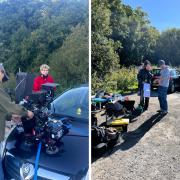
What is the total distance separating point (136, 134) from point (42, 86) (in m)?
4.00

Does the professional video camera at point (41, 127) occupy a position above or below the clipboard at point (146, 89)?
above

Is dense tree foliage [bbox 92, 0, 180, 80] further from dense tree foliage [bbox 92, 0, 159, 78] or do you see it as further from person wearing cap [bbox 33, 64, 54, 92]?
person wearing cap [bbox 33, 64, 54, 92]

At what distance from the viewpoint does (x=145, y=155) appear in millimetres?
5145

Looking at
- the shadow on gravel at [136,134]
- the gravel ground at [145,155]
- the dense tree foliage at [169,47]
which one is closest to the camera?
the gravel ground at [145,155]

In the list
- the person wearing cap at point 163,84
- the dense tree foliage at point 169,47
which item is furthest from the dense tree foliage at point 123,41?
the person wearing cap at point 163,84

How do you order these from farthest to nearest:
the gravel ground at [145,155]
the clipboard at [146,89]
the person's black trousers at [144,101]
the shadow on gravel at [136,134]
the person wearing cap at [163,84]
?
the person's black trousers at [144,101] < the clipboard at [146,89] < the person wearing cap at [163,84] < the shadow on gravel at [136,134] < the gravel ground at [145,155]

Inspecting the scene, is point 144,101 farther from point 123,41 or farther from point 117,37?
point 123,41

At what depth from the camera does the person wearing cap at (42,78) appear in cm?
241

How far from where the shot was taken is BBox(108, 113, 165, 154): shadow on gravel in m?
5.49

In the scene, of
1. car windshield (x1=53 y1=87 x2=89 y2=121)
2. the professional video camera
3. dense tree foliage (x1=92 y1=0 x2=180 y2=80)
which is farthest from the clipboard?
the professional video camera

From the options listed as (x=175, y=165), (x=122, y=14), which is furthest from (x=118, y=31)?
(x=175, y=165)

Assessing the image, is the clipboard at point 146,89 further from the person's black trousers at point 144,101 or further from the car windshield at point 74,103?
the car windshield at point 74,103

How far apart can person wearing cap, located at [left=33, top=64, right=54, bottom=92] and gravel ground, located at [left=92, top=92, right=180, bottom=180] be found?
7.38ft

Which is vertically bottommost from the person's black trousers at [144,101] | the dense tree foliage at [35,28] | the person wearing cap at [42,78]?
the person's black trousers at [144,101]
